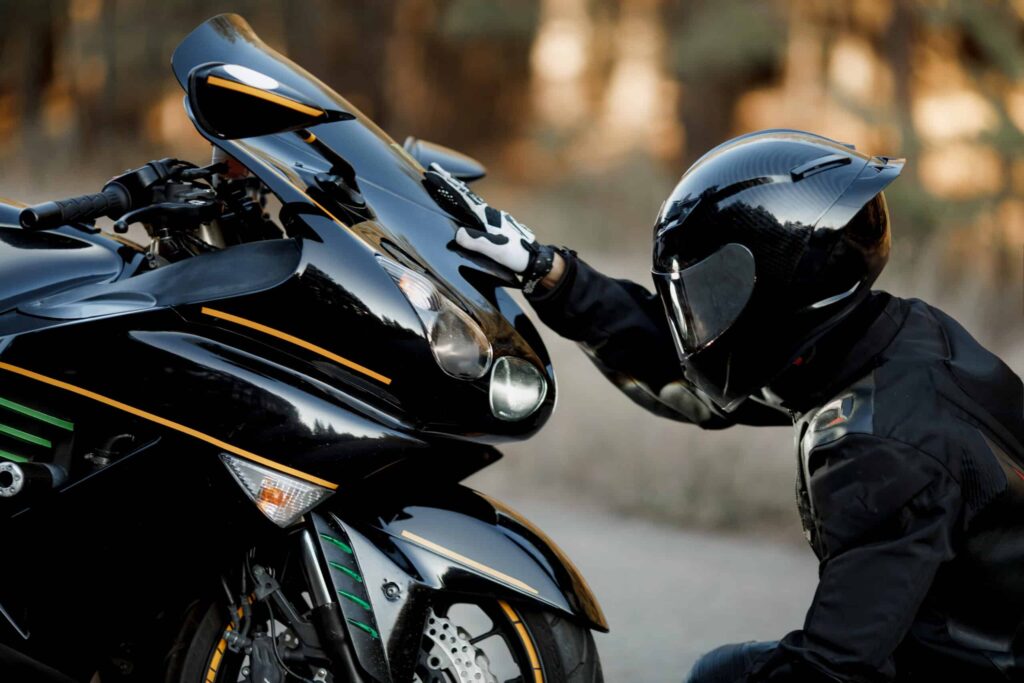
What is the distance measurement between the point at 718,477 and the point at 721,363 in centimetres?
279

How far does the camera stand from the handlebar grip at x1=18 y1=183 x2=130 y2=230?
83.9 inches

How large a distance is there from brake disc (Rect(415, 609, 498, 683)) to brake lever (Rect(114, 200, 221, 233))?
832 mm

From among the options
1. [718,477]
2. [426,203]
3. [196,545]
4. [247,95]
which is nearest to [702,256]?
[426,203]

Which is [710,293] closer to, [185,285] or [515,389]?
[515,389]

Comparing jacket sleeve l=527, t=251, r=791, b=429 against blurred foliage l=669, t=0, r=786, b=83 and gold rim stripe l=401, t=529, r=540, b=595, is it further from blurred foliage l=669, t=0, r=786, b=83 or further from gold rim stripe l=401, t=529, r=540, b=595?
blurred foliage l=669, t=0, r=786, b=83

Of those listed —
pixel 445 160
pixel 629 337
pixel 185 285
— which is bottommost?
pixel 185 285

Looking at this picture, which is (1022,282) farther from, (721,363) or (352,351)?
(352,351)

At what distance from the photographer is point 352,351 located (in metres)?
2.05

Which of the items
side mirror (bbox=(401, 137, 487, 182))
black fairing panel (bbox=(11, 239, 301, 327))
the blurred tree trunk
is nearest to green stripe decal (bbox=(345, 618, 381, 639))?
black fairing panel (bbox=(11, 239, 301, 327))

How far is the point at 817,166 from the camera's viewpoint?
2.18 meters

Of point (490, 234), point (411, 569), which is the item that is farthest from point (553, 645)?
point (490, 234)

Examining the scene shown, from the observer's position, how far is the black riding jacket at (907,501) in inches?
74.3

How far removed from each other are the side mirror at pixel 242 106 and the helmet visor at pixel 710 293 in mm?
713

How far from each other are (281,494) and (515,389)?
442 mm
